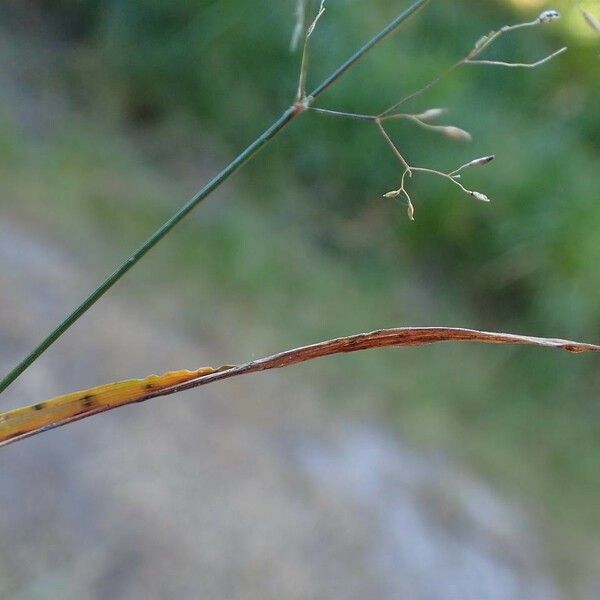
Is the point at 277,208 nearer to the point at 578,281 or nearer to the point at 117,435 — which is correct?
the point at 578,281

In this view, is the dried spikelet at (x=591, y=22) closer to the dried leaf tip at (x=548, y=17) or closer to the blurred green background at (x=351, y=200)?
Answer: the dried leaf tip at (x=548, y=17)

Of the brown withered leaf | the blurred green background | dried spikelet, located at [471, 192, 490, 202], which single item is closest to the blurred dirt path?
the blurred green background

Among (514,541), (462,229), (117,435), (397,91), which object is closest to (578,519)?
(514,541)

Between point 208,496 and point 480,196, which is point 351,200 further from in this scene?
point 480,196

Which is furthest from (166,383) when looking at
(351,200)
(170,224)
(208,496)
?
(351,200)

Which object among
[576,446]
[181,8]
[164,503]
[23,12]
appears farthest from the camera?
[23,12]

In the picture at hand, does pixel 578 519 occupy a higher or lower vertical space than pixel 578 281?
lower

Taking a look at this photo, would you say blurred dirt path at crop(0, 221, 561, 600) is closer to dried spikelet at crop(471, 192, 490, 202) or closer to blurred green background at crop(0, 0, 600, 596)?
blurred green background at crop(0, 0, 600, 596)
